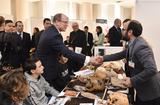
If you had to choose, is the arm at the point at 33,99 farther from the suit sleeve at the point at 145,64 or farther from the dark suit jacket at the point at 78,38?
the dark suit jacket at the point at 78,38

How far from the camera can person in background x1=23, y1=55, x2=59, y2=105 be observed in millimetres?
3114

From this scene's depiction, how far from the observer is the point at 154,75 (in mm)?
3199

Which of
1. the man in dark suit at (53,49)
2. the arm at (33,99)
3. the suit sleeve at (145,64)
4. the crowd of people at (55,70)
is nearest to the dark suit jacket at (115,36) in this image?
the crowd of people at (55,70)

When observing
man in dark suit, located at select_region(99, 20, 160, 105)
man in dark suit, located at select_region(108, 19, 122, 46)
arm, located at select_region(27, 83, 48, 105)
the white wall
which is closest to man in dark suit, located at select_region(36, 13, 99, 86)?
arm, located at select_region(27, 83, 48, 105)

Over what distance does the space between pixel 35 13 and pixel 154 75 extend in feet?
36.2

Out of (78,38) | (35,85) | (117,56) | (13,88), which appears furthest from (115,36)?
(13,88)

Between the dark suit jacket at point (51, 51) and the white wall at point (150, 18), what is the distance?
1.90 m

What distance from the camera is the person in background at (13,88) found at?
207 centimetres

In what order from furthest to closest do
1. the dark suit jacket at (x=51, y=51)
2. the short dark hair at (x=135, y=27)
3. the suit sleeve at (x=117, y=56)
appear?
the suit sleeve at (x=117, y=56) → the dark suit jacket at (x=51, y=51) → the short dark hair at (x=135, y=27)

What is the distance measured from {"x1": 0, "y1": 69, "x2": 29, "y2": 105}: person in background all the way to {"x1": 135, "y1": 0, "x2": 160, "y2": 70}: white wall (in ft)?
11.7

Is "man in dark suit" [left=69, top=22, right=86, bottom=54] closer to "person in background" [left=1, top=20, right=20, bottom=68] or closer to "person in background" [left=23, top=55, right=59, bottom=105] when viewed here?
"person in background" [left=1, top=20, right=20, bottom=68]

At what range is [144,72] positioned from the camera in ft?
10.0

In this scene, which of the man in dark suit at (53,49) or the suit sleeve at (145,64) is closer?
the suit sleeve at (145,64)

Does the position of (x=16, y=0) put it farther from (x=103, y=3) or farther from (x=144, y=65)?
(x=144, y=65)
